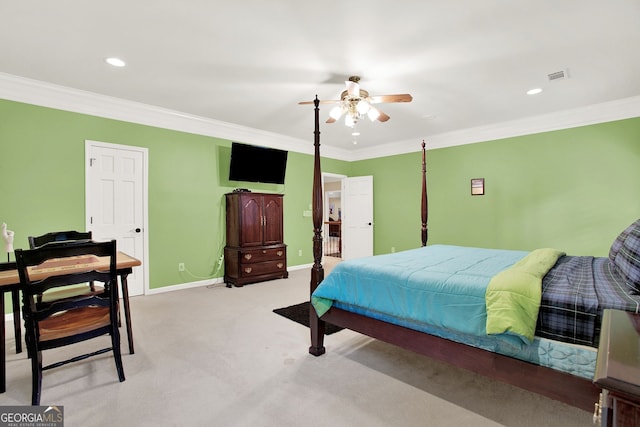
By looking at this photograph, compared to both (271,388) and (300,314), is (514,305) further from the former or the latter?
(300,314)

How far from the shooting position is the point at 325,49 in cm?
267

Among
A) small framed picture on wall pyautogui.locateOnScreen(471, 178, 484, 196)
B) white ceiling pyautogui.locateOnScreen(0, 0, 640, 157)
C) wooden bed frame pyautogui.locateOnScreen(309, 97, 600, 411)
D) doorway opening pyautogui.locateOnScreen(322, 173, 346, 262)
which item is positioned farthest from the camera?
doorway opening pyautogui.locateOnScreen(322, 173, 346, 262)

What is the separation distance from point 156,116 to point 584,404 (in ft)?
16.8

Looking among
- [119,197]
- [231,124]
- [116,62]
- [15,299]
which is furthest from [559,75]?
[119,197]

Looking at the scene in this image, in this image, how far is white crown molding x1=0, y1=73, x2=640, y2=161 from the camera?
11.1ft

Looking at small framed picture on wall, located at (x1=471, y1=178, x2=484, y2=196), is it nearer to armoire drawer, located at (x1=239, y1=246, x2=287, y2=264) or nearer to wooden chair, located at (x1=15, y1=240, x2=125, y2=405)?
armoire drawer, located at (x1=239, y1=246, x2=287, y2=264)

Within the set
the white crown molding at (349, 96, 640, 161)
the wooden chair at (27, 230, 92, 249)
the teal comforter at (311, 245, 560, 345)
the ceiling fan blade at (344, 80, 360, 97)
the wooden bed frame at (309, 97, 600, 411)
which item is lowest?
the wooden bed frame at (309, 97, 600, 411)

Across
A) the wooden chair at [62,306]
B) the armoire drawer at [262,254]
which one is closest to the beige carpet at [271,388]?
the wooden chair at [62,306]

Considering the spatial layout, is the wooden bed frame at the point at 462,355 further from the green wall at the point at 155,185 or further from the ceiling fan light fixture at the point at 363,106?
the green wall at the point at 155,185

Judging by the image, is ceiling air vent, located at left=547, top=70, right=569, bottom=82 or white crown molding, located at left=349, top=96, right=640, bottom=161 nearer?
ceiling air vent, located at left=547, top=70, right=569, bottom=82

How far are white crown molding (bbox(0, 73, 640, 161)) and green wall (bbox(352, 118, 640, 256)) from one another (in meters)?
0.13

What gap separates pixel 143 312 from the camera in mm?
3537

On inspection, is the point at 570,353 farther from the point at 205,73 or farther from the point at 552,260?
the point at 205,73

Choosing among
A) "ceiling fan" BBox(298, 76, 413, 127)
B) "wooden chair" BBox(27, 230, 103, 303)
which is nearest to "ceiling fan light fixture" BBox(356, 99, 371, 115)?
"ceiling fan" BBox(298, 76, 413, 127)
